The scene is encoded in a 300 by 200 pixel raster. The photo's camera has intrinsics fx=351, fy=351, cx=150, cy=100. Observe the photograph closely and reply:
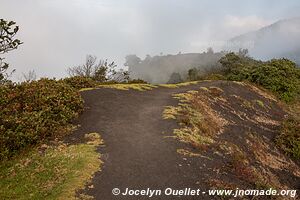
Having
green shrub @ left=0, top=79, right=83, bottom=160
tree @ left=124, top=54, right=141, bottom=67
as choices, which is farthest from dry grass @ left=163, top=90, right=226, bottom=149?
tree @ left=124, top=54, right=141, bottom=67

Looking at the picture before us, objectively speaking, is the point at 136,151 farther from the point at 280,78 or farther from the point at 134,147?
the point at 280,78

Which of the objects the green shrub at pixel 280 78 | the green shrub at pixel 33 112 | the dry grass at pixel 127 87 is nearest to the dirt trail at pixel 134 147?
the green shrub at pixel 33 112

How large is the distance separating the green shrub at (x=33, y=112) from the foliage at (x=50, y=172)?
85 cm

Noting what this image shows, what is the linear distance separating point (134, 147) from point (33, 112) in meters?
5.24

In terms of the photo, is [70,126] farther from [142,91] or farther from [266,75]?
[266,75]

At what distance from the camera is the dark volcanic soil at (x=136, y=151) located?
38.8 ft

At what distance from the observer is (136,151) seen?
14289 mm

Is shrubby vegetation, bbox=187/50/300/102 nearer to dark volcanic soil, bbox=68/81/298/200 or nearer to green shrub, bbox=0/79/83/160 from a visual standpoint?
dark volcanic soil, bbox=68/81/298/200

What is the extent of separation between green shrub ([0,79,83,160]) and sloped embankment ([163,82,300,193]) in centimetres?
537

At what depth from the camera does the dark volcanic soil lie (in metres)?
11.8

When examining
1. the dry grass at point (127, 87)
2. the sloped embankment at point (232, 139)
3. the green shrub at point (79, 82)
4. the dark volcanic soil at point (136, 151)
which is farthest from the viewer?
the green shrub at point (79, 82)

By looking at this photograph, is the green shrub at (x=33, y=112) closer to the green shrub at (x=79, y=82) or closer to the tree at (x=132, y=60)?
the green shrub at (x=79, y=82)

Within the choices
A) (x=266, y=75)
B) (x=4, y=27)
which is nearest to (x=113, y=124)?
(x=4, y=27)

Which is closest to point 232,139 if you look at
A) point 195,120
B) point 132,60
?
point 195,120
